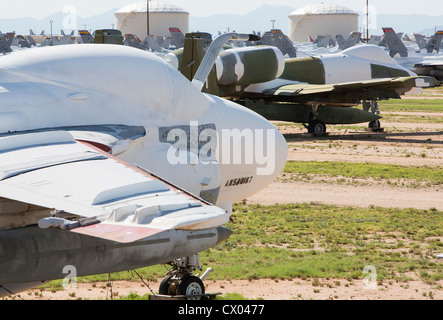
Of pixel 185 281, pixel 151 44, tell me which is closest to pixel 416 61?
pixel 151 44

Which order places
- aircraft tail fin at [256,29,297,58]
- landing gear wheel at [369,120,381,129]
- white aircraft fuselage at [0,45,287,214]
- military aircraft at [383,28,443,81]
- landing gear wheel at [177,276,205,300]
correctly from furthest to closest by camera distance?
military aircraft at [383,28,443,81] < aircraft tail fin at [256,29,297,58] < landing gear wheel at [369,120,381,129] < landing gear wheel at [177,276,205,300] < white aircraft fuselage at [0,45,287,214]

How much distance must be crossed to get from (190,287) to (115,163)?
356 cm

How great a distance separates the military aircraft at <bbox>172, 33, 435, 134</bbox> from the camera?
2978 centimetres

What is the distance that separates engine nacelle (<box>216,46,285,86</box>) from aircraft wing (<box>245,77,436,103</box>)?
4.30ft

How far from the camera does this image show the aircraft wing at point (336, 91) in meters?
31.0

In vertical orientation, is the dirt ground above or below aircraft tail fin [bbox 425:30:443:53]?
below

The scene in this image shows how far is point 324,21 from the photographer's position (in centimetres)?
14100

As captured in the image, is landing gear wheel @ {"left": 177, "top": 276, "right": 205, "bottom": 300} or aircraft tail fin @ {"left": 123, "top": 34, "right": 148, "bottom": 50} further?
aircraft tail fin @ {"left": 123, "top": 34, "right": 148, "bottom": 50}

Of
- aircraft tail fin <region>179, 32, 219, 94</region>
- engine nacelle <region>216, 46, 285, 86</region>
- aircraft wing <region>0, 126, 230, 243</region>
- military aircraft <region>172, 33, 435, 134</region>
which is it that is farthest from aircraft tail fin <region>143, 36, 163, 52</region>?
aircraft wing <region>0, 126, 230, 243</region>

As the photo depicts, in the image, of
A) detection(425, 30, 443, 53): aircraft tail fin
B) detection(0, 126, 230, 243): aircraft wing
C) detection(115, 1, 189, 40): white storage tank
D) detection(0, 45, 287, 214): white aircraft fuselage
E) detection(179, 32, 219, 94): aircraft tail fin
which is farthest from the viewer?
detection(115, 1, 189, 40): white storage tank

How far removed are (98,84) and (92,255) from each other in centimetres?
224

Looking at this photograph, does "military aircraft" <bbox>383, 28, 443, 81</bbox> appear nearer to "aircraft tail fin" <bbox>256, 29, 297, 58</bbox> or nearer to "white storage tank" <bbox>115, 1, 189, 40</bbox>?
"aircraft tail fin" <bbox>256, 29, 297, 58</bbox>

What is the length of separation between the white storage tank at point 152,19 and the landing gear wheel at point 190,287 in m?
124

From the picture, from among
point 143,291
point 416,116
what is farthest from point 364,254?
point 416,116
